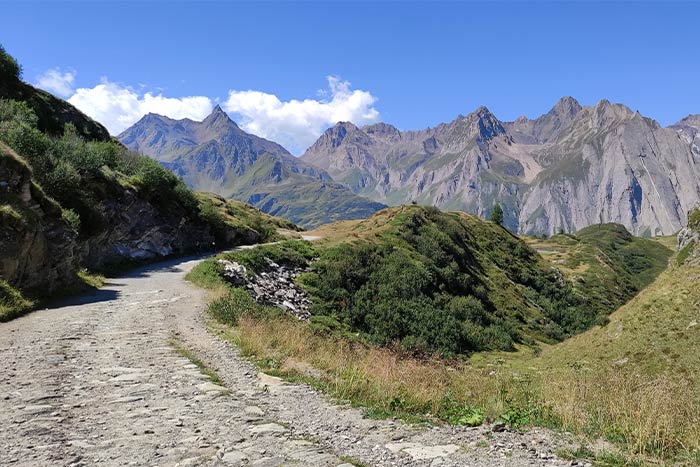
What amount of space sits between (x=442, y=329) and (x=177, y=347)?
32.7 meters

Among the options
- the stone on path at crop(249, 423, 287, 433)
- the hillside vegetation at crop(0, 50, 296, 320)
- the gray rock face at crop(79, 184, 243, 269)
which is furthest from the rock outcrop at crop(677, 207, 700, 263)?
the gray rock face at crop(79, 184, 243, 269)

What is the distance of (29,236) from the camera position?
70.2 feet

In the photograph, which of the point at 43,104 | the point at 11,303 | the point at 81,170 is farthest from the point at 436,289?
the point at 43,104

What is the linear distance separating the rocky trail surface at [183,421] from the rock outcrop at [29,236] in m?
8.36

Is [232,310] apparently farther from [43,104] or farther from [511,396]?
[43,104]

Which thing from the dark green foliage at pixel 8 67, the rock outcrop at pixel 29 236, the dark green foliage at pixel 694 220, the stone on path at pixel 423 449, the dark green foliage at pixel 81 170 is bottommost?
the stone on path at pixel 423 449

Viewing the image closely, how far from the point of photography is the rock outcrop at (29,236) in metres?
20.2

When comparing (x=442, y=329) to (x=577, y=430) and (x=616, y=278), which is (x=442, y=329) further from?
(x=616, y=278)

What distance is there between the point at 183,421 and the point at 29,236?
19.3 meters

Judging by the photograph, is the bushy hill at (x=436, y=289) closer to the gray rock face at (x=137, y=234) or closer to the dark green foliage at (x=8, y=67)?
the gray rock face at (x=137, y=234)

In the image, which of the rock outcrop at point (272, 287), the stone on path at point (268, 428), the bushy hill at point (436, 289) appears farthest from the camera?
the bushy hill at point (436, 289)

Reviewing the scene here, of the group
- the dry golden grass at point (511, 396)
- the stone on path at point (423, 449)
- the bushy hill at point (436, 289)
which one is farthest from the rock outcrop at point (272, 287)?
the stone on path at point (423, 449)

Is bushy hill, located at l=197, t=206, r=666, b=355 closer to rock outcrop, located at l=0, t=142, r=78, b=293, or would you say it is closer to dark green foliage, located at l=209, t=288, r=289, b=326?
dark green foliage, located at l=209, t=288, r=289, b=326

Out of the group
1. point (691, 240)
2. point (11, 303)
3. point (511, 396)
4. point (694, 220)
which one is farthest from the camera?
point (694, 220)
